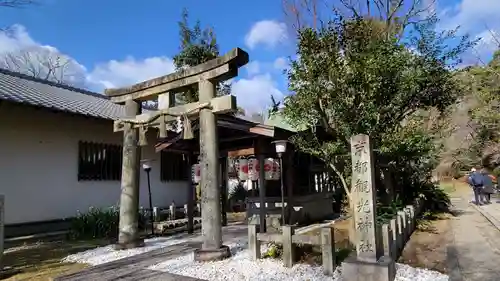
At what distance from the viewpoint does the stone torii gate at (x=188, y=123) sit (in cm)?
786

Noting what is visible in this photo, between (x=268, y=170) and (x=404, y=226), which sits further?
(x=268, y=170)

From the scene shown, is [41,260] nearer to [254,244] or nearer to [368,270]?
[254,244]

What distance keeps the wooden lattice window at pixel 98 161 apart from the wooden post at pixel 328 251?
9828 mm

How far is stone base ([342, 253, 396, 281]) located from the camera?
5.73 meters

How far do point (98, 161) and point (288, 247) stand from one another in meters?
9.57

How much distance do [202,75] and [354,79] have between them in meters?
4.29

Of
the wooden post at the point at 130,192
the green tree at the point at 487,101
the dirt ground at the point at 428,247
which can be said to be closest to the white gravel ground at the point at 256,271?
the dirt ground at the point at 428,247

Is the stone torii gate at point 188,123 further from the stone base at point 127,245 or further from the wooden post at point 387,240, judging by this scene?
the wooden post at point 387,240

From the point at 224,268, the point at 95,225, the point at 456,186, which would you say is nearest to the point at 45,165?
the point at 95,225

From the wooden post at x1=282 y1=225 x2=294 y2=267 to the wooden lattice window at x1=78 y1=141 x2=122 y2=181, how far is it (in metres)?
8.99

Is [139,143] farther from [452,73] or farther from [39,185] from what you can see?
[452,73]

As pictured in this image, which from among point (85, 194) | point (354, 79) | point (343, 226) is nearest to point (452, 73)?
point (354, 79)

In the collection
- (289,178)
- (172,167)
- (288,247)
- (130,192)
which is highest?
(172,167)

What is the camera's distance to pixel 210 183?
7.91m
